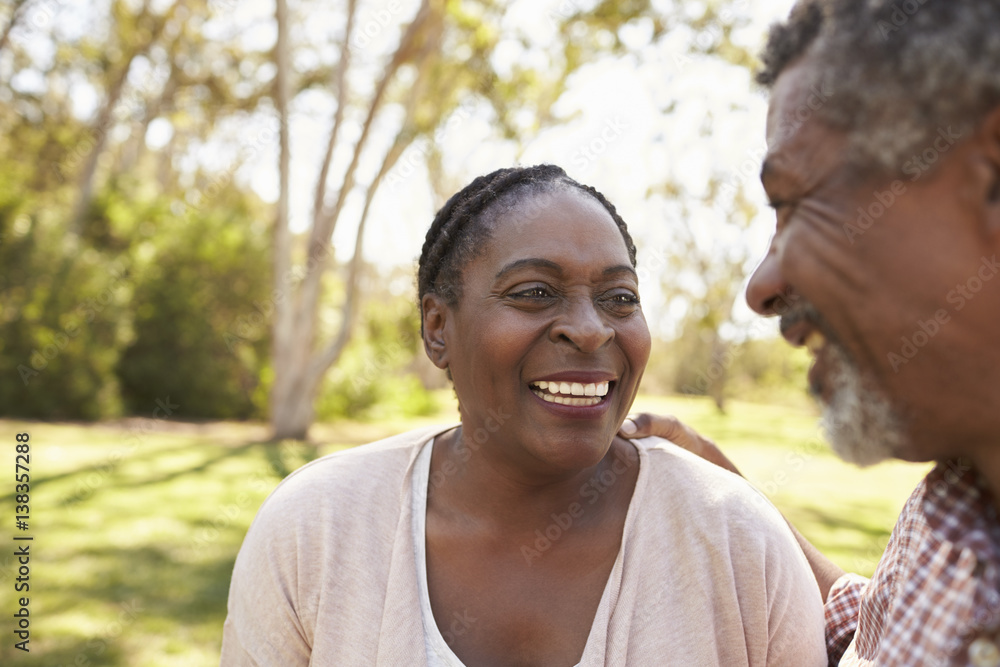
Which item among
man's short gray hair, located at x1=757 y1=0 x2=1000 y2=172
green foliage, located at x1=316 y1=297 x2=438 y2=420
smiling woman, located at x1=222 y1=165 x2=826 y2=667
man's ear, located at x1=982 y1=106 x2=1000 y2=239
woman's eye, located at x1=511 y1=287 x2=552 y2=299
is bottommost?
green foliage, located at x1=316 y1=297 x2=438 y2=420

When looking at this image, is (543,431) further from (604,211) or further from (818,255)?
(818,255)

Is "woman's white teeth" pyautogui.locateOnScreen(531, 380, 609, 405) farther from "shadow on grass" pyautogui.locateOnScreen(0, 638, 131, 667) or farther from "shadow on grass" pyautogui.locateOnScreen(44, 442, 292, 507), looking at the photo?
"shadow on grass" pyautogui.locateOnScreen(44, 442, 292, 507)

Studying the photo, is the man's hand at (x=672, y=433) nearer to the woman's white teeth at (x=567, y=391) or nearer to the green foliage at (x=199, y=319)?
the woman's white teeth at (x=567, y=391)

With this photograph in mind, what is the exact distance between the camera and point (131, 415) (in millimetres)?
12258

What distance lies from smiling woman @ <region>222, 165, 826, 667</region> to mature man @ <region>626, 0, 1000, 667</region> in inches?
25.8

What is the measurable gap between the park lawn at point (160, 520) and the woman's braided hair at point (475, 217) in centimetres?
286

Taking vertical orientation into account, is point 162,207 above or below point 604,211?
above

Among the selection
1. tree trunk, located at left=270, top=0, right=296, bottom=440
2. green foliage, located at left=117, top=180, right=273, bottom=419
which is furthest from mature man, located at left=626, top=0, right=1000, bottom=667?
green foliage, located at left=117, top=180, right=273, bottom=419

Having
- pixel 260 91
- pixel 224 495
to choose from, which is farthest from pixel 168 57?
pixel 224 495

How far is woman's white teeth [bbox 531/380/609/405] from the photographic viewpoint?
205cm

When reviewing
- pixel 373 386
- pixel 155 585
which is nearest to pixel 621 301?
pixel 155 585

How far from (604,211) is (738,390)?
1430 inches

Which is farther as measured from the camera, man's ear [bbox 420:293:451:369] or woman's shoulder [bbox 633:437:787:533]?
man's ear [bbox 420:293:451:369]

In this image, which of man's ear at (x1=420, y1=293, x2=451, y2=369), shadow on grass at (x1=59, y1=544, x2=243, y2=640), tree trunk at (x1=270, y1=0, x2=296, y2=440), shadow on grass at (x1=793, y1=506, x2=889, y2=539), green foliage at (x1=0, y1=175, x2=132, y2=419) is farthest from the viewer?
green foliage at (x1=0, y1=175, x2=132, y2=419)
